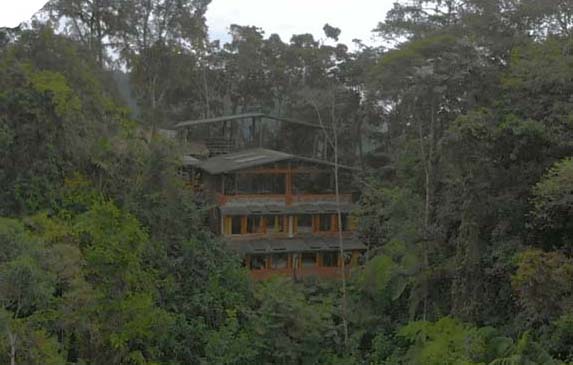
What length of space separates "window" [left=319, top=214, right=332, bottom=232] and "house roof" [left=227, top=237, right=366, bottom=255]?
0.56 metres

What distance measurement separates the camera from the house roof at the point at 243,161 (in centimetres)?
2331

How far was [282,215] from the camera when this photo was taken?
23766 mm

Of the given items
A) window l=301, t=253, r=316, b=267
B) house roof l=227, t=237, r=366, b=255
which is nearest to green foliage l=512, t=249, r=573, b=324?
house roof l=227, t=237, r=366, b=255

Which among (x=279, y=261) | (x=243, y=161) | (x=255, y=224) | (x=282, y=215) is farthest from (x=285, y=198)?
(x=279, y=261)

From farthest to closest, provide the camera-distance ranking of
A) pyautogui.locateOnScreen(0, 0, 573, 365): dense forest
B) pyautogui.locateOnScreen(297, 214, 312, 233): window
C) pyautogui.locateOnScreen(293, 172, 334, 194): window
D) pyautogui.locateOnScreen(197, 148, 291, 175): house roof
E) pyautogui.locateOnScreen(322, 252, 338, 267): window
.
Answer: pyautogui.locateOnScreen(293, 172, 334, 194): window, pyautogui.locateOnScreen(297, 214, 312, 233): window, pyautogui.locateOnScreen(322, 252, 338, 267): window, pyautogui.locateOnScreen(197, 148, 291, 175): house roof, pyautogui.locateOnScreen(0, 0, 573, 365): dense forest

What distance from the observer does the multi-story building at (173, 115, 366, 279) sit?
23.1 metres

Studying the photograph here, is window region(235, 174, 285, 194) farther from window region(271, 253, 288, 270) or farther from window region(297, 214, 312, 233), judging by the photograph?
window region(271, 253, 288, 270)

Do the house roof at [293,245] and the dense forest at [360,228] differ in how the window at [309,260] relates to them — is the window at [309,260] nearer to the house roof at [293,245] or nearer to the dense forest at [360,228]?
the house roof at [293,245]

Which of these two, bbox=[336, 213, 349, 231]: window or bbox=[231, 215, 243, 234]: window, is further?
bbox=[336, 213, 349, 231]: window

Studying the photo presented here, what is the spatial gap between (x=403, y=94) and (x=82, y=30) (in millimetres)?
16285

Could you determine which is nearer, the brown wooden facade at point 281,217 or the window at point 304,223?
the brown wooden facade at point 281,217

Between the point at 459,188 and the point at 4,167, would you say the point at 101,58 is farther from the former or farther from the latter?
the point at 459,188

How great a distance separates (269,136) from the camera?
32.8m

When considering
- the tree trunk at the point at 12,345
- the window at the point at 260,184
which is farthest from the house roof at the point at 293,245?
the tree trunk at the point at 12,345
